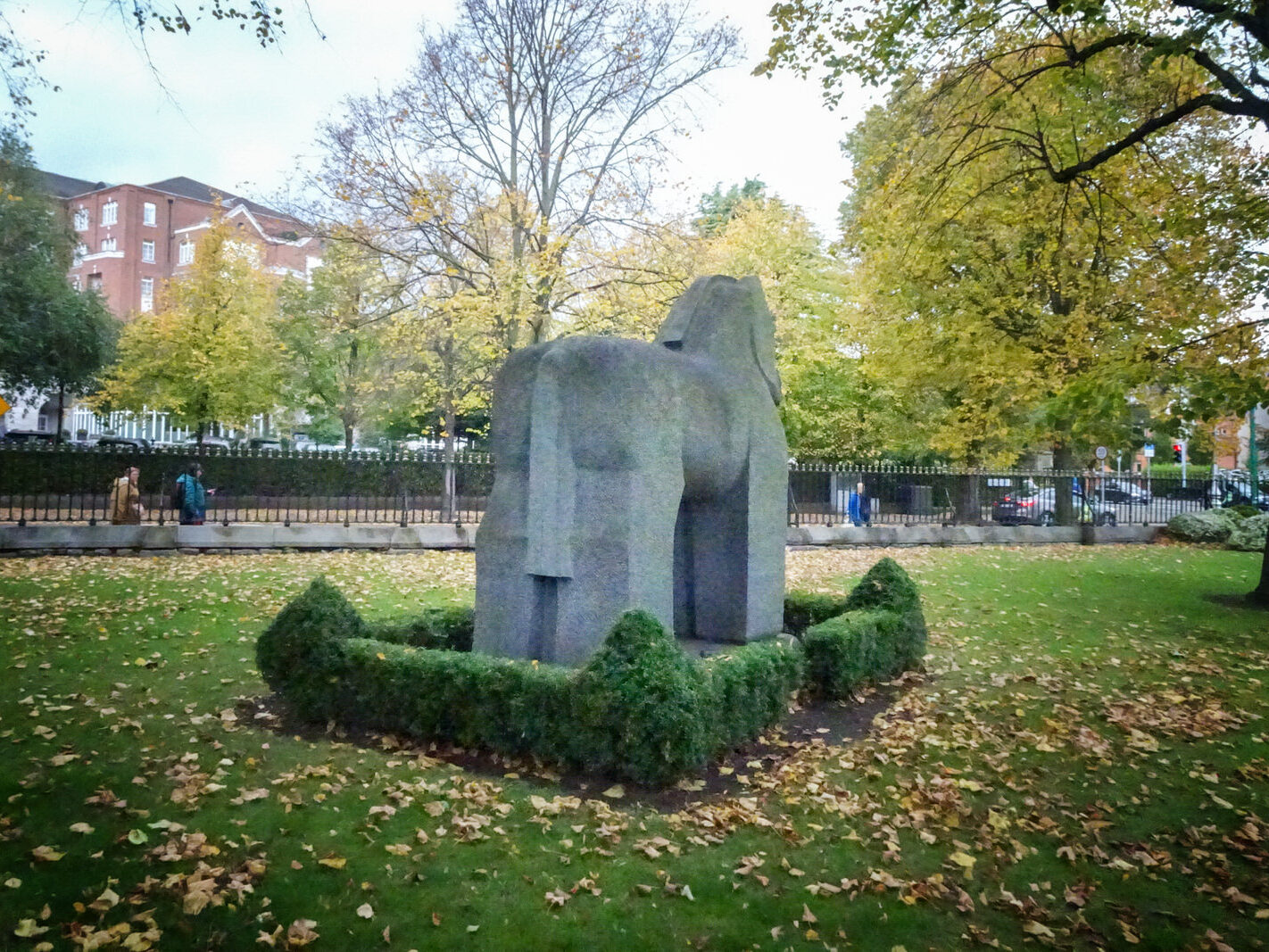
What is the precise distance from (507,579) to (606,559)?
864 mm

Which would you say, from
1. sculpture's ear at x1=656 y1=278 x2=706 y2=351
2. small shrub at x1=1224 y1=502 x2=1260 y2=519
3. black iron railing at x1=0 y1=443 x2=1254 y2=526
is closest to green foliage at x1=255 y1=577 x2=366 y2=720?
sculpture's ear at x1=656 y1=278 x2=706 y2=351

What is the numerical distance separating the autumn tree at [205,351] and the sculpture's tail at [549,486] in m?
23.5

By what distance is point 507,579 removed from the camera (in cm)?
689

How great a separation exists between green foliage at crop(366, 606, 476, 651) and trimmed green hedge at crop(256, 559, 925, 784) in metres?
0.03

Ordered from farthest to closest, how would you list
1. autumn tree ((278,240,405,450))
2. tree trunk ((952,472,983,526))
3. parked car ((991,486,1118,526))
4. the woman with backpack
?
autumn tree ((278,240,405,450)), parked car ((991,486,1118,526)), tree trunk ((952,472,983,526)), the woman with backpack

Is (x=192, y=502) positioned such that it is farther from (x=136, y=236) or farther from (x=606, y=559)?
(x=136, y=236)

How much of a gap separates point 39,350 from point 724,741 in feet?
98.3

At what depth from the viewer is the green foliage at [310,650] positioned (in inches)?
260

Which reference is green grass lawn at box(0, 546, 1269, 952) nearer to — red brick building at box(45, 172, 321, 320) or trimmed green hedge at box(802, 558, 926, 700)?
trimmed green hedge at box(802, 558, 926, 700)

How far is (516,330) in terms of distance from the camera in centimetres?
2023

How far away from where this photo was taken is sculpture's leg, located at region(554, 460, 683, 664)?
6617mm

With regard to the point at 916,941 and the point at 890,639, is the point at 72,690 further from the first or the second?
the point at 890,639

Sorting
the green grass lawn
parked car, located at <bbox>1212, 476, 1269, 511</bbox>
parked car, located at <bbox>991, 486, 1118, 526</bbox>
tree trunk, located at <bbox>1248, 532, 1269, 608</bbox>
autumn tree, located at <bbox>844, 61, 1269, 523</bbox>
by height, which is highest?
autumn tree, located at <bbox>844, 61, 1269, 523</bbox>

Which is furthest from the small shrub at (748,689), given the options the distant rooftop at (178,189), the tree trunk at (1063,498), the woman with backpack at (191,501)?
the distant rooftop at (178,189)
